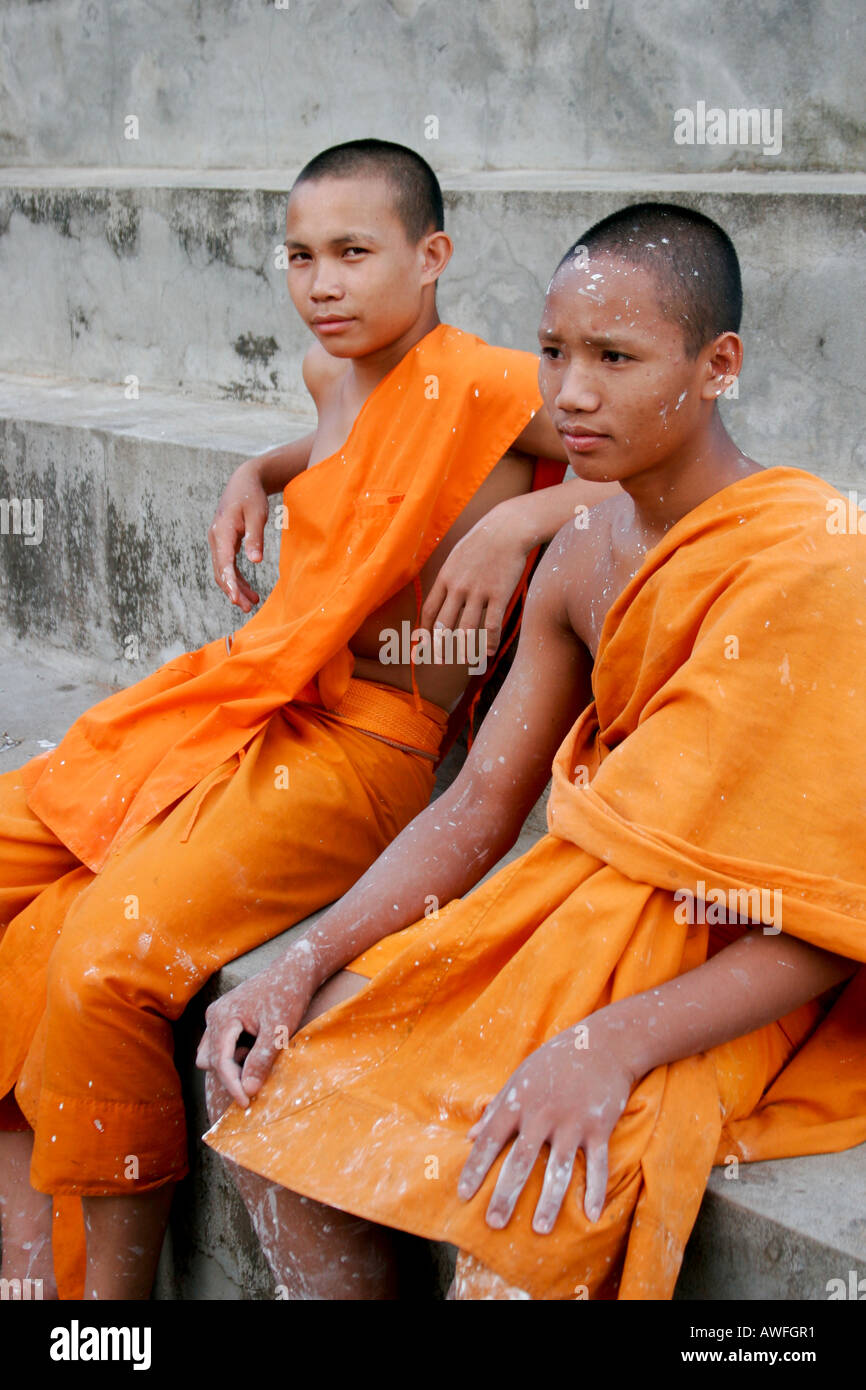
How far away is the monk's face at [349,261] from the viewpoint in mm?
2408

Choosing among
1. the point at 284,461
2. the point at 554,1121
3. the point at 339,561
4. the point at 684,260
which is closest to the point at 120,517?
the point at 284,461

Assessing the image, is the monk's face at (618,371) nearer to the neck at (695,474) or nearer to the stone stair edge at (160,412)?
the neck at (695,474)

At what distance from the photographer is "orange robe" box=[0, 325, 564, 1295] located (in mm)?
2234

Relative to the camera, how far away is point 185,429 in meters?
3.73

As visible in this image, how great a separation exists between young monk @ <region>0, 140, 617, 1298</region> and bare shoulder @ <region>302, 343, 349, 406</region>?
0.53ft

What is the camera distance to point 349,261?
243 centimetres

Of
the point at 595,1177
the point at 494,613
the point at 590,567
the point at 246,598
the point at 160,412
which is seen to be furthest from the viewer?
the point at 160,412

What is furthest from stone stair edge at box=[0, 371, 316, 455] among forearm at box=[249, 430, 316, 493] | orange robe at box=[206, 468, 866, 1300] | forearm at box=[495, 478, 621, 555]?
orange robe at box=[206, 468, 866, 1300]

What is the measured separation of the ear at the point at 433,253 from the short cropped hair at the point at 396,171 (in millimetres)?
18

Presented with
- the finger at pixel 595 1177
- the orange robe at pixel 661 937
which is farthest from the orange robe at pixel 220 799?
the finger at pixel 595 1177

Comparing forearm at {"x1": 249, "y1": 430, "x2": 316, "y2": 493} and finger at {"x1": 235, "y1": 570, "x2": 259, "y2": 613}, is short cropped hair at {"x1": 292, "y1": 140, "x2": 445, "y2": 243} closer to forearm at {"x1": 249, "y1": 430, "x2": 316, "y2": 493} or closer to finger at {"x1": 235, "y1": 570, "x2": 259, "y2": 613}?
forearm at {"x1": 249, "y1": 430, "x2": 316, "y2": 493}

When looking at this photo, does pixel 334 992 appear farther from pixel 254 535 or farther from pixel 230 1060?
pixel 254 535

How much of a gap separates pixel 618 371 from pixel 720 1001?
778 mm
